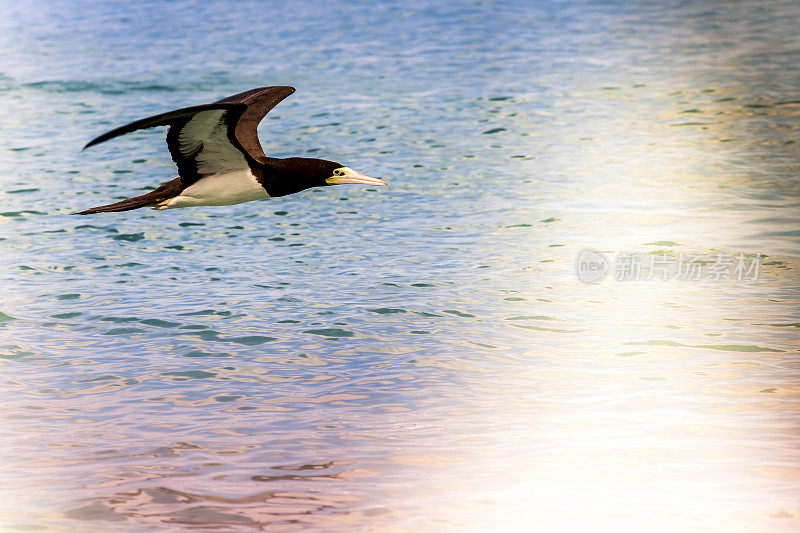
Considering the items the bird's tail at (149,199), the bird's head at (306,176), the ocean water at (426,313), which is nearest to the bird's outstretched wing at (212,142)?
the bird's tail at (149,199)

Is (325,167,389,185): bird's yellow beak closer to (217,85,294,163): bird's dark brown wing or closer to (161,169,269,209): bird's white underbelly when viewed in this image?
(161,169,269,209): bird's white underbelly

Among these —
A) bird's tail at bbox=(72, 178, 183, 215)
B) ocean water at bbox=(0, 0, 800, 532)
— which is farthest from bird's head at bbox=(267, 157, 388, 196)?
ocean water at bbox=(0, 0, 800, 532)

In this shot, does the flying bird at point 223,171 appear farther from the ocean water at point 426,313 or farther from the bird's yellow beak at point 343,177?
the ocean water at point 426,313

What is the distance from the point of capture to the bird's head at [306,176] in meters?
12.8

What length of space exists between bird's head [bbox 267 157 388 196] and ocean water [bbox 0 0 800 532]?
6.56ft

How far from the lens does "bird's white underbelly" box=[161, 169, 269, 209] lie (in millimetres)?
12508

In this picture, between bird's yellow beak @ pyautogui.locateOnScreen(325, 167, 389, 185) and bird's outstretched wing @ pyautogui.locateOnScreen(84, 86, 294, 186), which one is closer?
bird's outstretched wing @ pyautogui.locateOnScreen(84, 86, 294, 186)

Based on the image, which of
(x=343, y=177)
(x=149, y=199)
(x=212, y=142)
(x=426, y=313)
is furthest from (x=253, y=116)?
(x=426, y=313)

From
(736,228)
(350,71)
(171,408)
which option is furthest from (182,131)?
(350,71)

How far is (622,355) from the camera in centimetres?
1348

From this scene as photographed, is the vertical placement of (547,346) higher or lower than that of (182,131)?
lower

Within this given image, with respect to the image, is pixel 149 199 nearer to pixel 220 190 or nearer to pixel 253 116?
pixel 220 190

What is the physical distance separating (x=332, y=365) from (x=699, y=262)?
20.9 feet

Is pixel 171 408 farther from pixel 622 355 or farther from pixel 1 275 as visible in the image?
pixel 1 275
